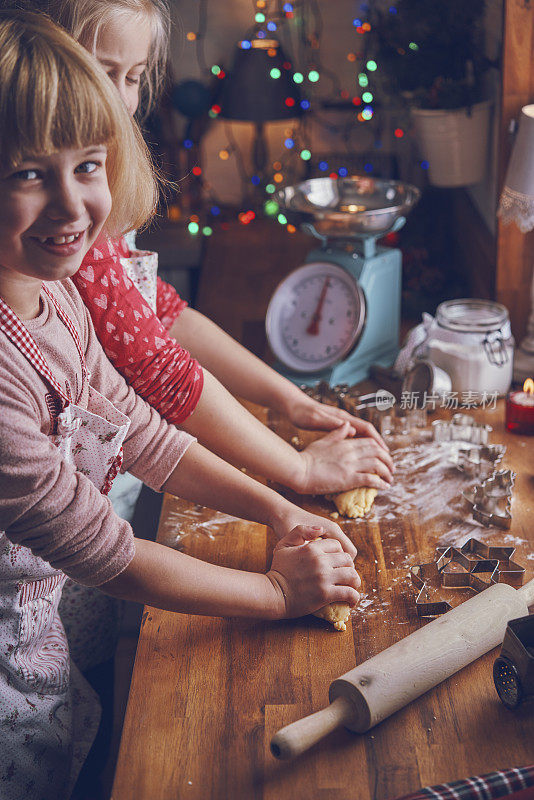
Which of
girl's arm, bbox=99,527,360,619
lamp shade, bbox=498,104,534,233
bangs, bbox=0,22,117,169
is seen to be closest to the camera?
bangs, bbox=0,22,117,169

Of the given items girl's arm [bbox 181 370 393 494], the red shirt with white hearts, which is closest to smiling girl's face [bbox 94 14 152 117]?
the red shirt with white hearts

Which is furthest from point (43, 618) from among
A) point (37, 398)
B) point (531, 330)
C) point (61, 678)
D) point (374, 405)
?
point (531, 330)

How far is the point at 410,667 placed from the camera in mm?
853

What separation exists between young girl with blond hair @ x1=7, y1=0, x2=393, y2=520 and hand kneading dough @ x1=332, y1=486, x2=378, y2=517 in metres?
0.01

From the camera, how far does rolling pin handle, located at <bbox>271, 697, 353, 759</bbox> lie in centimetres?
77

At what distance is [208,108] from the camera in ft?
12.3

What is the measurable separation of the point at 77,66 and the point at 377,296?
0.96 meters

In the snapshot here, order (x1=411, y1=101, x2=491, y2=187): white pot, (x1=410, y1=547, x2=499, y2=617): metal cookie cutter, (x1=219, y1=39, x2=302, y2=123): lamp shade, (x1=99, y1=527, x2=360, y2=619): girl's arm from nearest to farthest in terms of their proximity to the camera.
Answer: (x1=99, y1=527, x2=360, y2=619): girl's arm, (x1=410, y1=547, x2=499, y2=617): metal cookie cutter, (x1=411, y1=101, x2=491, y2=187): white pot, (x1=219, y1=39, x2=302, y2=123): lamp shade

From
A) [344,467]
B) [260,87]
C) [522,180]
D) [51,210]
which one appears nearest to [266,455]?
[344,467]

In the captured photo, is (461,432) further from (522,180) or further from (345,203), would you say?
(345,203)

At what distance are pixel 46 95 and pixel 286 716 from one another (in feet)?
2.24

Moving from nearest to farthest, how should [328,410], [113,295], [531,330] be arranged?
[113,295]
[328,410]
[531,330]

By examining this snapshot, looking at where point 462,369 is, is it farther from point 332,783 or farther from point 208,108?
point 208,108

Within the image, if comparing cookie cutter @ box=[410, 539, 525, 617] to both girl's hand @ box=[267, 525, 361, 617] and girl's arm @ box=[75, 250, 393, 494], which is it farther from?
girl's arm @ box=[75, 250, 393, 494]
